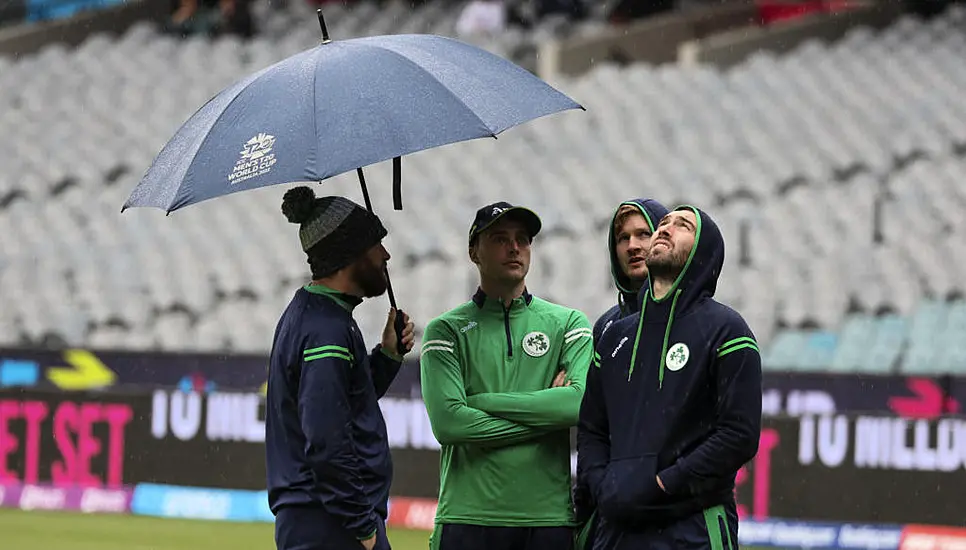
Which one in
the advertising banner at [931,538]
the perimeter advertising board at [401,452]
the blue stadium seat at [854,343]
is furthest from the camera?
the blue stadium seat at [854,343]

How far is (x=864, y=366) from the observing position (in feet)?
43.2

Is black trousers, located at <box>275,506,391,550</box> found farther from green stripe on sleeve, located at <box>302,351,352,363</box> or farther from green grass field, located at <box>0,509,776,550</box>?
green grass field, located at <box>0,509,776,550</box>

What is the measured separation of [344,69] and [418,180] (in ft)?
41.4

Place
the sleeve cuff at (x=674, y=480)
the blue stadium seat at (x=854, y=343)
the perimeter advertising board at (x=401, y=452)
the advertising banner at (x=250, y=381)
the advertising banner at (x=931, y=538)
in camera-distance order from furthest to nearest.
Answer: the blue stadium seat at (x=854, y=343) < the advertising banner at (x=250, y=381) < the perimeter advertising board at (x=401, y=452) < the advertising banner at (x=931, y=538) < the sleeve cuff at (x=674, y=480)

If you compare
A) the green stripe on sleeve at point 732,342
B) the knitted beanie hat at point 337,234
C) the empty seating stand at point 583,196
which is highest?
the empty seating stand at point 583,196

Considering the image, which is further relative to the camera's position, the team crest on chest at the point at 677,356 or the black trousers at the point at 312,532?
the black trousers at the point at 312,532

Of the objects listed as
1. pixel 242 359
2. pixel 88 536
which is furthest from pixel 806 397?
pixel 88 536

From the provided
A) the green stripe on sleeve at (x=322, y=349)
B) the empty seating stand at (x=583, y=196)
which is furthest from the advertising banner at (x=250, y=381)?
the green stripe on sleeve at (x=322, y=349)

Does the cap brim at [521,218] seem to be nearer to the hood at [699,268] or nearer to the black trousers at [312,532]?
the hood at [699,268]

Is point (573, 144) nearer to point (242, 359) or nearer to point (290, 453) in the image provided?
point (242, 359)

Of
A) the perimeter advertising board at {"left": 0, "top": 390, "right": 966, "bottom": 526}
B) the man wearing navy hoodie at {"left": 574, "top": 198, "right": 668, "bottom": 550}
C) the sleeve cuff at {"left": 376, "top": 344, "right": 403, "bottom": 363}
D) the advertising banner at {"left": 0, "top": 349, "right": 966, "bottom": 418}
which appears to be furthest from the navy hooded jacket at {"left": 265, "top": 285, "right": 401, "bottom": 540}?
the advertising banner at {"left": 0, "top": 349, "right": 966, "bottom": 418}

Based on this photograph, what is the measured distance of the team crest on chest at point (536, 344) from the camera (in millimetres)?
5258

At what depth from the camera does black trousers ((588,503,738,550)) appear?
14.4ft

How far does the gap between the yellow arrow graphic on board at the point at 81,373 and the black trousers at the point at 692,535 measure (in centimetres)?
873
